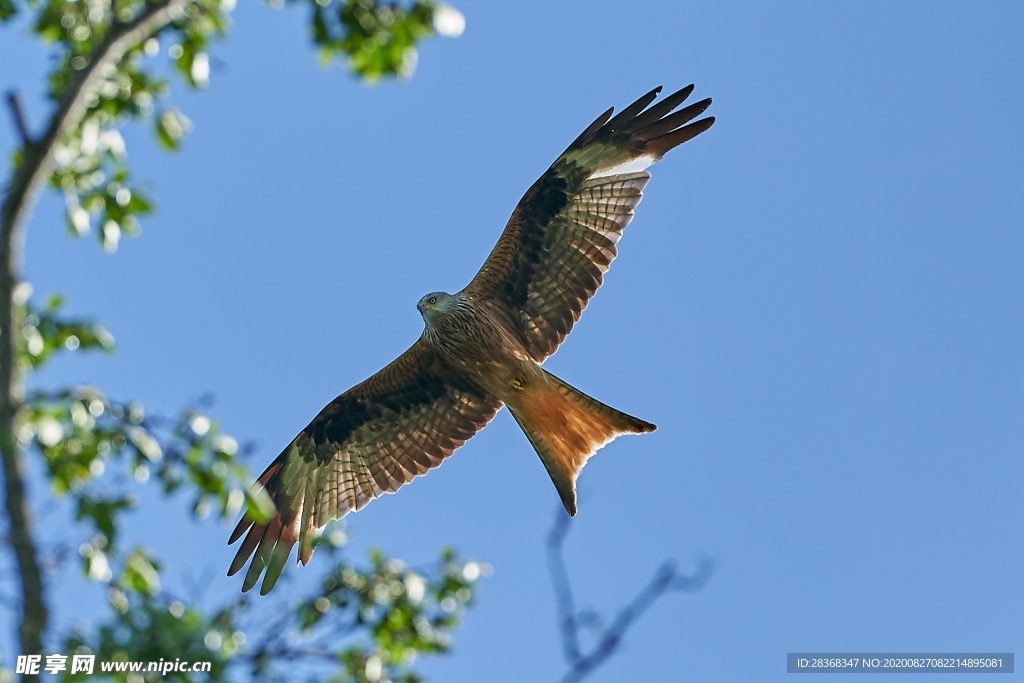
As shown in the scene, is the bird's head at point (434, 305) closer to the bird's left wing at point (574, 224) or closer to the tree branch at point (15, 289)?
the bird's left wing at point (574, 224)

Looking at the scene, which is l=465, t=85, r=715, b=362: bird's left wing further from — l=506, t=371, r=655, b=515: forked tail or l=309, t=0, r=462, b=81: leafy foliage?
l=309, t=0, r=462, b=81: leafy foliage

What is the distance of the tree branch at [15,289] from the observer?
9.49 ft

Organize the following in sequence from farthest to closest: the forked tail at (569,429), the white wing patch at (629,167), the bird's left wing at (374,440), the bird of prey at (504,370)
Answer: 1. the bird's left wing at (374,440)
2. the white wing patch at (629,167)
3. the bird of prey at (504,370)
4. the forked tail at (569,429)

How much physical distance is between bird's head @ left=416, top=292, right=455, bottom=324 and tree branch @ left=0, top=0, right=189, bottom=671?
15.2 ft

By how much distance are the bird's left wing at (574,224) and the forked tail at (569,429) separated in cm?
60

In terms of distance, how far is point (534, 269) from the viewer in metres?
8.35

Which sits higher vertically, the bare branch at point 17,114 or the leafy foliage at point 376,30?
the leafy foliage at point 376,30

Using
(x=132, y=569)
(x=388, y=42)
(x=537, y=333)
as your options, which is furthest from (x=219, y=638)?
(x=537, y=333)

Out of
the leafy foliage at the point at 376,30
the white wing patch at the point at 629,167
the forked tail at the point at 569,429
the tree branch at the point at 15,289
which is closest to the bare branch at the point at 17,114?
the tree branch at the point at 15,289

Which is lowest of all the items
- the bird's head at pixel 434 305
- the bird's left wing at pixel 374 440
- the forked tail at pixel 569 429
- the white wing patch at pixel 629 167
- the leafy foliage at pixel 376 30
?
the bird's left wing at pixel 374 440

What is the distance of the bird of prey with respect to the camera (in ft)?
26.0

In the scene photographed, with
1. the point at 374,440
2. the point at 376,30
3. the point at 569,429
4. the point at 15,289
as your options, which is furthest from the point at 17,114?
the point at 374,440

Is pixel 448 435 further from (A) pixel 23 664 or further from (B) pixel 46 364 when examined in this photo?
(A) pixel 23 664

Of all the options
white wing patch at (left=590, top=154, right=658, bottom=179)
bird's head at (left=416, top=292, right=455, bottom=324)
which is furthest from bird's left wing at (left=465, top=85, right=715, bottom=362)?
bird's head at (left=416, top=292, right=455, bottom=324)
